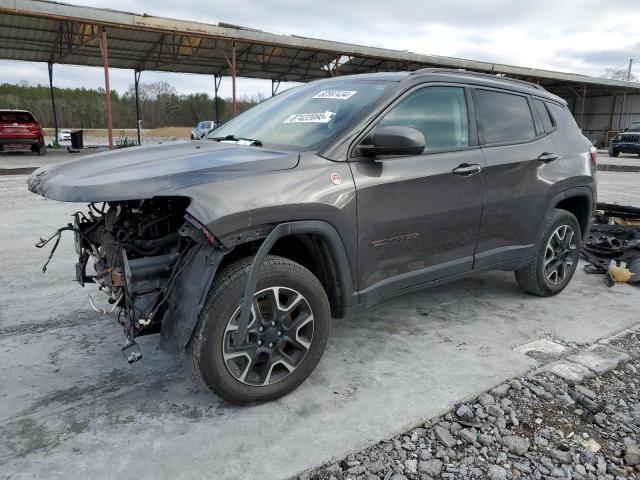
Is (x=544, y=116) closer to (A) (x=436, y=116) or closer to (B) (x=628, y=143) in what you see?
(A) (x=436, y=116)

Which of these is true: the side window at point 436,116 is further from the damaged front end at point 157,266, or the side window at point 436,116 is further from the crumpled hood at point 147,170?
the damaged front end at point 157,266

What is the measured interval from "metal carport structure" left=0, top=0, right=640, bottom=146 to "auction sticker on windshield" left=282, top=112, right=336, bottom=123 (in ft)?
48.4

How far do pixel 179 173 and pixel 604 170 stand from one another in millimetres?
18525

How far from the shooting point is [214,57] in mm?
23984

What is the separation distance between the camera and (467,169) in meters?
3.33

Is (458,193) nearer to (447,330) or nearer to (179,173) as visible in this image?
(447,330)

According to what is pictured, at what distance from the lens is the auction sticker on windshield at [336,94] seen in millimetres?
3233

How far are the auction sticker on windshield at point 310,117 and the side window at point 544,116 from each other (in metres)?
2.07

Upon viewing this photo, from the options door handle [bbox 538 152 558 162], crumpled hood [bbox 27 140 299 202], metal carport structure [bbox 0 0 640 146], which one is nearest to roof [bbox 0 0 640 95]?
metal carport structure [bbox 0 0 640 146]

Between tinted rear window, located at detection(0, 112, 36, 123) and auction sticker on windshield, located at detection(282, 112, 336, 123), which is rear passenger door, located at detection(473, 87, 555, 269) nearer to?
auction sticker on windshield, located at detection(282, 112, 336, 123)

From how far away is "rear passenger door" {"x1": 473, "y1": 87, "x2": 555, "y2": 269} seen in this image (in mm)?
3562

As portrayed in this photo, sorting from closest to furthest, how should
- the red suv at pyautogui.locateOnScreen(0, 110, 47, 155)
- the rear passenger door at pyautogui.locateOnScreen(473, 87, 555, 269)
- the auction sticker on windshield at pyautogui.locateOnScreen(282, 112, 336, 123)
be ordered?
the auction sticker on windshield at pyautogui.locateOnScreen(282, 112, 336, 123) < the rear passenger door at pyautogui.locateOnScreen(473, 87, 555, 269) < the red suv at pyautogui.locateOnScreen(0, 110, 47, 155)

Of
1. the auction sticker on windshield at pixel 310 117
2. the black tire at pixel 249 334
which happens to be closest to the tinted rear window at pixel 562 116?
the auction sticker on windshield at pixel 310 117

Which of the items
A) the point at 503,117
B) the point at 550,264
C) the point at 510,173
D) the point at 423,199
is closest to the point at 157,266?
the point at 423,199
